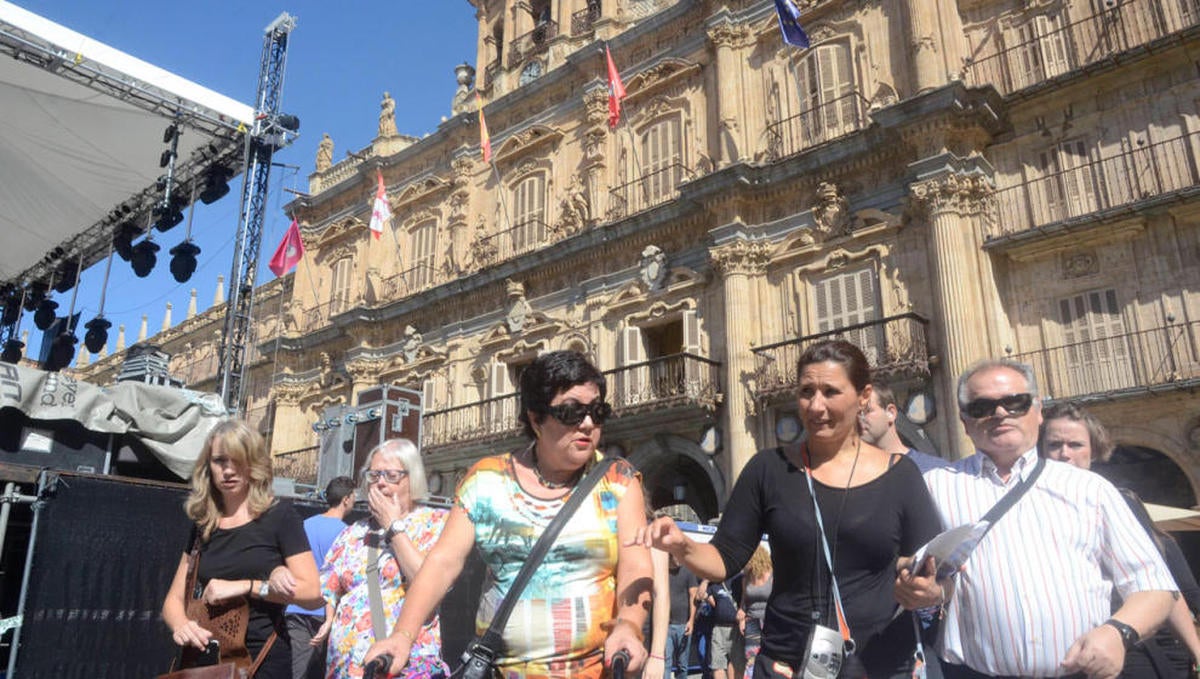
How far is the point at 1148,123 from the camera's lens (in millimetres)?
12359

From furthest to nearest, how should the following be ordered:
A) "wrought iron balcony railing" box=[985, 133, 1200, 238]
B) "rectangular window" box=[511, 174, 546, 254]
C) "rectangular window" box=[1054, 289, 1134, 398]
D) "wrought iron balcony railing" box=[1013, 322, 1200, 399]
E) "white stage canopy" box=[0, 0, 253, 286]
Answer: "rectangular window" box=[511, 174, 546, 254]
"white stage canopy" box=[0, 0, 253, 286]
"wrought iron balcony railing" box=[985, 133, 1200, 238]
"rectangular window" box=[1054, 289, 1134, 398]
"wrought iron balcony railing" box=[1013, 322, 1200, 399]

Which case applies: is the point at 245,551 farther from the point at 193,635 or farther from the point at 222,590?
the point at 193,635

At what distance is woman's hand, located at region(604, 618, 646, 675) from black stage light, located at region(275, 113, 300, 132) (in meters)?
15.0

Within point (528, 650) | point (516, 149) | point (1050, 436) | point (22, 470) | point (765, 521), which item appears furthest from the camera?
point (516, 149)

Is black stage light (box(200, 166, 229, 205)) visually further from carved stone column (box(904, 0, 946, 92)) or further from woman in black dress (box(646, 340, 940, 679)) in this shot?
woman in black dress (box(646, 340, 940, 679))

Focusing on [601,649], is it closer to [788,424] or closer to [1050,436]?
[1050,436]

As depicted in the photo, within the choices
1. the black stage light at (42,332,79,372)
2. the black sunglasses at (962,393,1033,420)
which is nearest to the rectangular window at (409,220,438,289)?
the black stage light at (42,332,79,372)

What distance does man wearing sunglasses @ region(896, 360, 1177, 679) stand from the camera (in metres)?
2.25

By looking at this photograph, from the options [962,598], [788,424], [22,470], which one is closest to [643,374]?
[788,424]

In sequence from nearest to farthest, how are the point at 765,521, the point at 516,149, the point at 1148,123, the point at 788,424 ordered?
the point at 765,521
the point at 1148,123
the point at 788,424
the point at 516,149

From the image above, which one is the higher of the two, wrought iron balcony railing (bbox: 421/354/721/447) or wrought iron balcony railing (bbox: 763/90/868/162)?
wrought iron balcony railing (bbox: 763/90/868/162)

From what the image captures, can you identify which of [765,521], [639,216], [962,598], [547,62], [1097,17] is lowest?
[962,598]

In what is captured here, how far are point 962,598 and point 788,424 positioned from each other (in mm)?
11713

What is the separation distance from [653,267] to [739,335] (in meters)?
2.89
